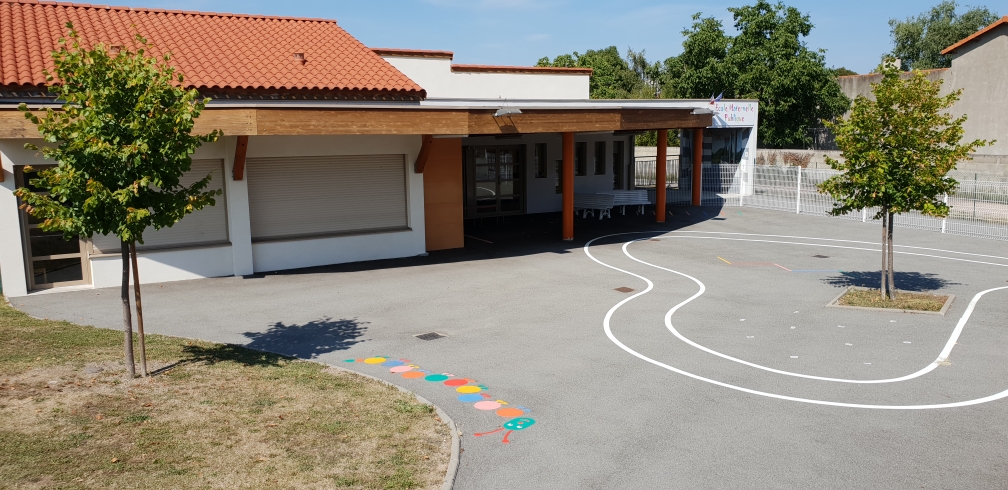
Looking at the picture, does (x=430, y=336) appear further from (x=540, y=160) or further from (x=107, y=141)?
(x=540, y=160)

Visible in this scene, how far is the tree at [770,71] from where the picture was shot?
41031mm

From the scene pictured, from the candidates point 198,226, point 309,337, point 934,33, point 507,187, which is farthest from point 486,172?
point 934,33

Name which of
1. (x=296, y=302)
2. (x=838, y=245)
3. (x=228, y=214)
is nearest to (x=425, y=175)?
(x=228, y=214)

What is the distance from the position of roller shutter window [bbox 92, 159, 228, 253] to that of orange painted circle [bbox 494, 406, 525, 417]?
10.7m

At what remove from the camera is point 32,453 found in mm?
7219

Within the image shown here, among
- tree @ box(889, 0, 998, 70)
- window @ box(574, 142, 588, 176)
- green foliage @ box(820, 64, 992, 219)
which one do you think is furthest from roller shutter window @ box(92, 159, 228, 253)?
tree @ box(889, 0, 998, 70)

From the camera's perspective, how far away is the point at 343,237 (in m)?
19.5

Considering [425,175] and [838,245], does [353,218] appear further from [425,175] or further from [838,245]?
[838,245]

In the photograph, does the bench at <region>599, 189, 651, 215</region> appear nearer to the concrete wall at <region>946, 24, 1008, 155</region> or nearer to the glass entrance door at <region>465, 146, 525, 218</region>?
the glass entrance door at <region>465, 146, 525, 218</region>

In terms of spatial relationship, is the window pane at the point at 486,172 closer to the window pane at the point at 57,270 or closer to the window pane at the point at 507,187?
the window pane at the point at 507,187

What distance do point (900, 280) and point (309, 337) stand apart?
41.5 ft

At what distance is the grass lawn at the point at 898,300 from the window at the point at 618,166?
17.4m

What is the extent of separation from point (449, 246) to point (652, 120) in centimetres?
682

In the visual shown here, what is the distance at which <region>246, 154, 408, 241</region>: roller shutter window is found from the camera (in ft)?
60.5
